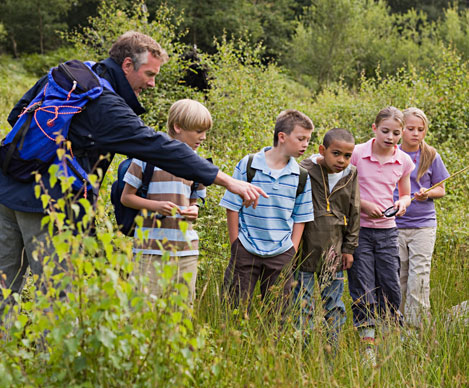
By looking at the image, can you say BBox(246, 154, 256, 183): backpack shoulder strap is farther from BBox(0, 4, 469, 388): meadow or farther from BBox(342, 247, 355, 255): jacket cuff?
BBox(342, 247, 355, 255): jacket cuff

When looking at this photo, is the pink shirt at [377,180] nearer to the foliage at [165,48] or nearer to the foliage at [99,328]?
the foliage at [99,328]

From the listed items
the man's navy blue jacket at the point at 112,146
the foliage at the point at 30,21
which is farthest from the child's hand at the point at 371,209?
the foliage at the point at 30,21

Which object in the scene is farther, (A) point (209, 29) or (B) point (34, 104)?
(A) point (209, 29)

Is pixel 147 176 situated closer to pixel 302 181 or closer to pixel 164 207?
pixel 164 207

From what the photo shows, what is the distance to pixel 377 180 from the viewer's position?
473 centimetres

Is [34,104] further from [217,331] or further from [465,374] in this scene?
[465,374]

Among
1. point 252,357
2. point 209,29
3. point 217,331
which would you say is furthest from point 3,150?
point 209,29

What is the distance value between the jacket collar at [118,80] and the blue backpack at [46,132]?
292mm

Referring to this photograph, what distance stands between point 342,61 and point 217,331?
27.4 metres

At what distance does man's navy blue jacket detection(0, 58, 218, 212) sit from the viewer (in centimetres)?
303

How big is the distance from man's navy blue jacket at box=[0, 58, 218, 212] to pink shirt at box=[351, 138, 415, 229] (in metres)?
1.96

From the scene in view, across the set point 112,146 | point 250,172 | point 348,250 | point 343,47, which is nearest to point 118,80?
point 112,146

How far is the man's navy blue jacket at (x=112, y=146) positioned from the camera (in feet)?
9.93

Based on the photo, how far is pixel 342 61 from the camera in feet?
94.8
